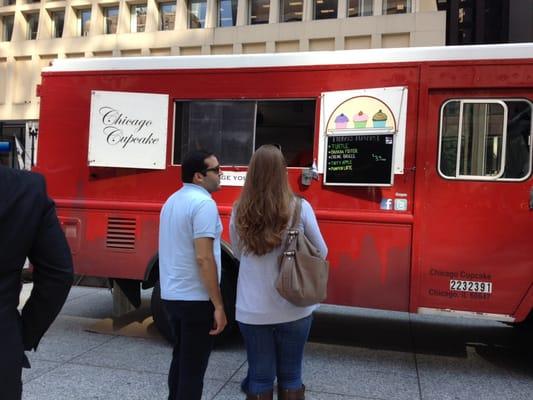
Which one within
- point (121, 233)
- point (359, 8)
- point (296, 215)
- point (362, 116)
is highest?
point (359, 8)

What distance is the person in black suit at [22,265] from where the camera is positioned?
167 cm

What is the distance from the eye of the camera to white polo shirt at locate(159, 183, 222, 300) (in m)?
2.82

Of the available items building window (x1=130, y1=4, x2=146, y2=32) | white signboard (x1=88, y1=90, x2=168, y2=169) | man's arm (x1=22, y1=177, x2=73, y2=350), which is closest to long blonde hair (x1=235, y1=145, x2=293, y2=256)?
man's arm (x1=22, y1=177, x2=73, y2=350)

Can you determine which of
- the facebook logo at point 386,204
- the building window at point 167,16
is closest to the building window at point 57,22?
the building window at point 167,16

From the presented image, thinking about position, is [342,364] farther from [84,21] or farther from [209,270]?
[84,21]

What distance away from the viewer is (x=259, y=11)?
682 inches

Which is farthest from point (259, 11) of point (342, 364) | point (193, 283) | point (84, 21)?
point (193, 283)

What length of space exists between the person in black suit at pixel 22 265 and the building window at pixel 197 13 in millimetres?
17378

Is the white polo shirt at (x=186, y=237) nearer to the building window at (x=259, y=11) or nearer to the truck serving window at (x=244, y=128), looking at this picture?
the truck serving window at (x=244, y=128)

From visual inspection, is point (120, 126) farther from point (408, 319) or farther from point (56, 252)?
point (408, 319)

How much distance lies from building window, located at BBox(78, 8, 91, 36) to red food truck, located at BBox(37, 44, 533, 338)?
15552mm

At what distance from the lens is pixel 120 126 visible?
498 centimetres

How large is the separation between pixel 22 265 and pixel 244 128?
3242 millimetres

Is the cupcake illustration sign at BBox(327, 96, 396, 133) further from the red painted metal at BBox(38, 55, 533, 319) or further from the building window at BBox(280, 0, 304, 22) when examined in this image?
the building window at BBox(280, 0, 304, 22)
